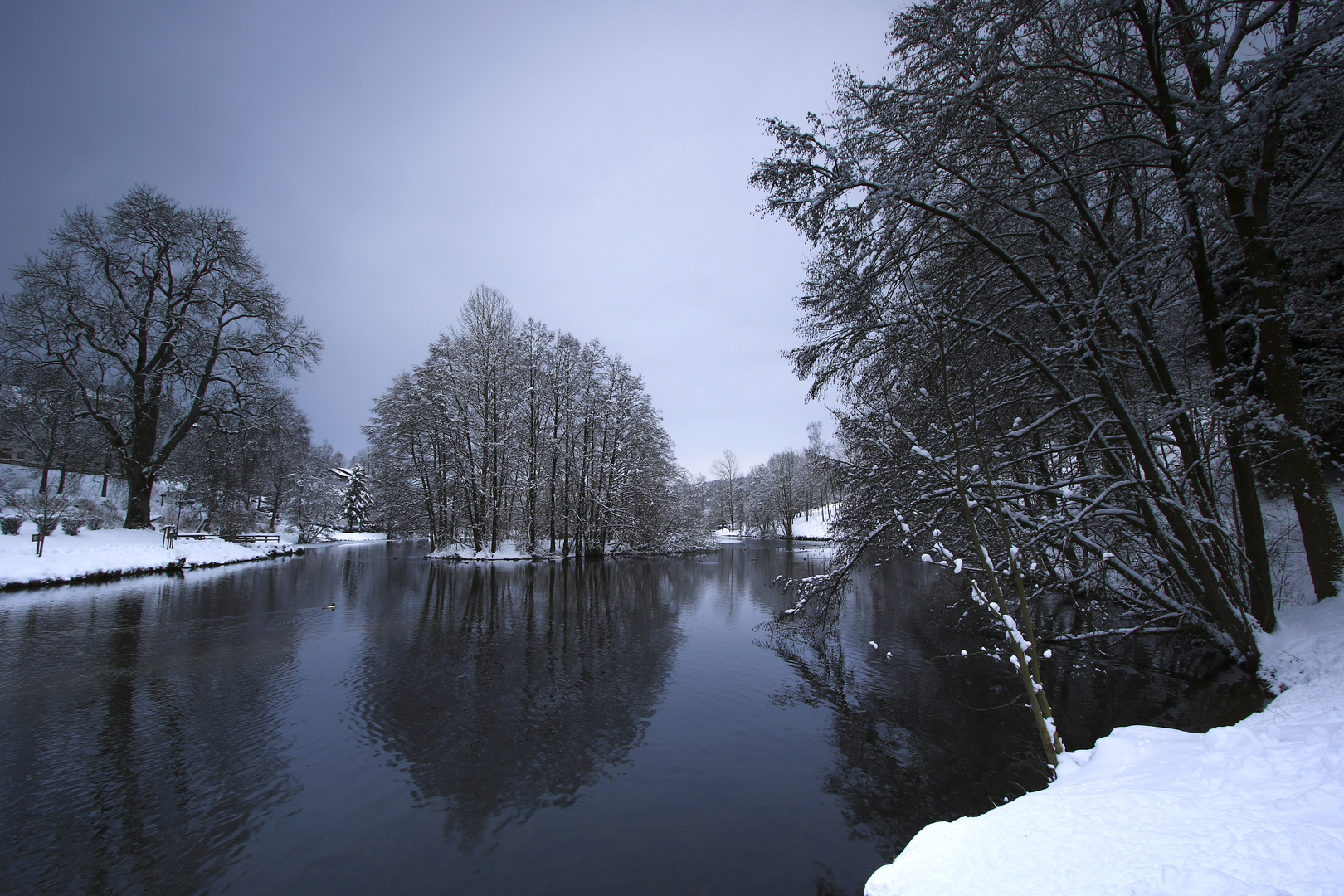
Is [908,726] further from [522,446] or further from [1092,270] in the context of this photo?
[522,446]

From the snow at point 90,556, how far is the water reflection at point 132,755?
603cm

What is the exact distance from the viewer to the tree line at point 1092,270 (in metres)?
5.70

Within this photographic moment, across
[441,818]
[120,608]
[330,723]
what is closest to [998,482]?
[441,818]

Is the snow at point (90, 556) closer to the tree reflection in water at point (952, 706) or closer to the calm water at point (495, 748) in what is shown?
the calm water at point (495, 748)

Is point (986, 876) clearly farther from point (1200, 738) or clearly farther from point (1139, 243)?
point (1139, 243)

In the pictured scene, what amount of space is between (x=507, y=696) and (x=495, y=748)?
5.77 ft

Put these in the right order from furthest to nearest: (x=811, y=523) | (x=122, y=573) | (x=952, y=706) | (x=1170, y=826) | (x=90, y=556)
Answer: (x=811, y=523) → (x=122, y=573) → (x=90, y=556) → (x=952, y=706) → (x=1170, y=826)

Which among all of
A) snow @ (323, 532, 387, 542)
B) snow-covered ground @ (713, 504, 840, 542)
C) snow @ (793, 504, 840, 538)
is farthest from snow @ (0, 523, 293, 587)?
snow @ (793, 504, 840, 538)

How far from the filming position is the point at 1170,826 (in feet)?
Answer: 9.14

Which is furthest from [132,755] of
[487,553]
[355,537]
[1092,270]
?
[355,537]

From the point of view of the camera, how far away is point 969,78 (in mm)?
6195

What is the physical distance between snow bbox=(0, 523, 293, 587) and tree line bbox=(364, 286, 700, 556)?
11.5m

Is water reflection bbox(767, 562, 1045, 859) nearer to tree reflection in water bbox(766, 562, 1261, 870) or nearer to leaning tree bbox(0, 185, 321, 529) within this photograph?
tree reflection in water bbox(766, 562, 1261, 870)

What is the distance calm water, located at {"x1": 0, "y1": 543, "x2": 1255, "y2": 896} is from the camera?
171 inches
